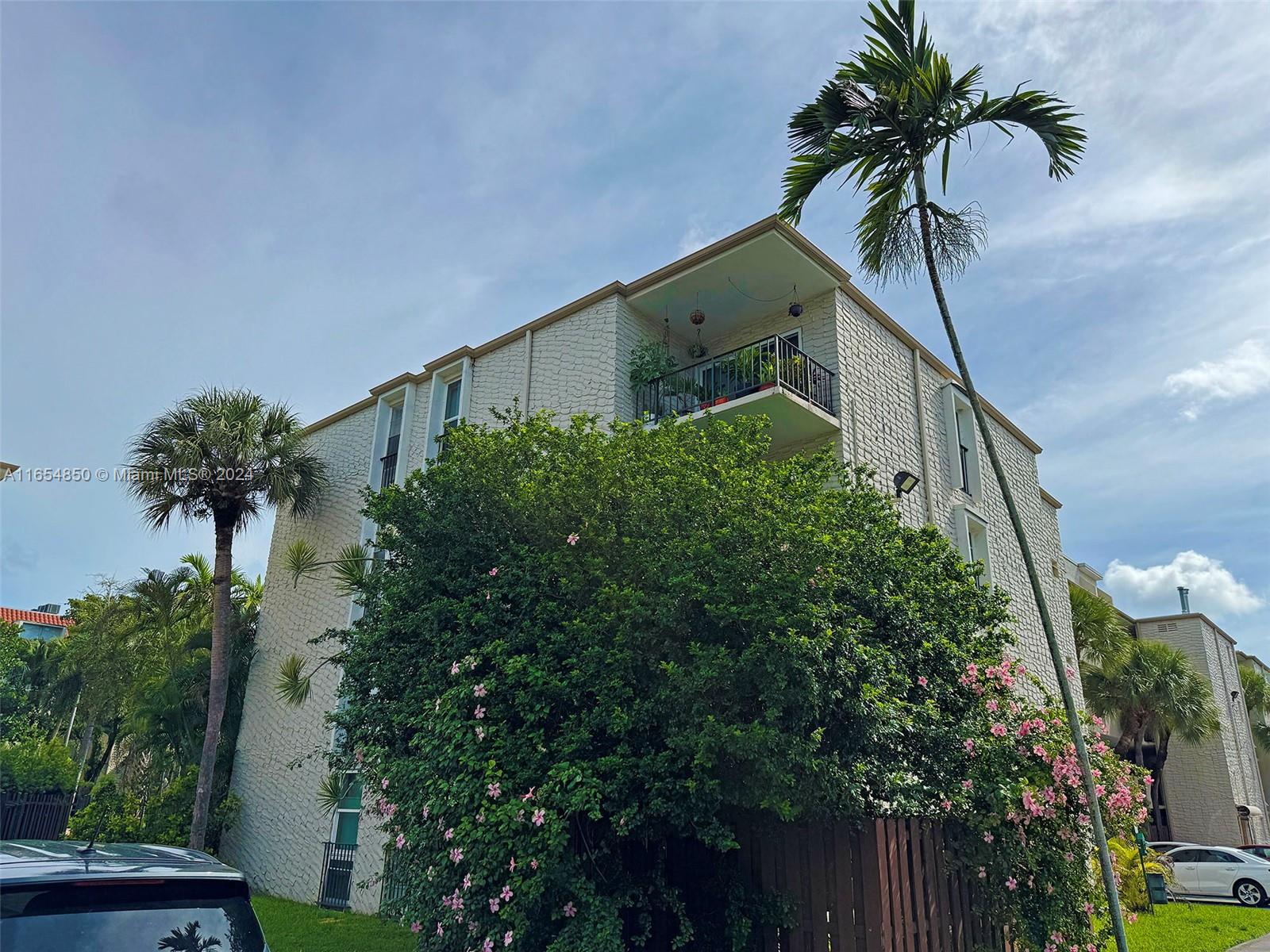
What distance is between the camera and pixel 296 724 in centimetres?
1741

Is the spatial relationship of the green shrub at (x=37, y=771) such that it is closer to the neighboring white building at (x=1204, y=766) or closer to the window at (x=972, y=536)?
the window at (x=972, y=536)

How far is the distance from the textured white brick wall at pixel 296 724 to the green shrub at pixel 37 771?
191 inches

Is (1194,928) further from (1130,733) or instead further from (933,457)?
(1130,733)

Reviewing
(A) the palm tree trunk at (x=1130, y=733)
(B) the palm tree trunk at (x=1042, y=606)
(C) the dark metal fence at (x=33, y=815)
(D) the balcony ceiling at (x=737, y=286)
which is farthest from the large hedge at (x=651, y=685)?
(A) the palm tree trunk at (x=1130, y=733)

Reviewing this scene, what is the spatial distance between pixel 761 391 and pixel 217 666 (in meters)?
12.0

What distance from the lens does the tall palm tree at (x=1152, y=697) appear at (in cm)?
2406

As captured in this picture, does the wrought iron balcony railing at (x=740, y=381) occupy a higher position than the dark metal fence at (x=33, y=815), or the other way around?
the wrought iron balcony railing at (x=740, y=381)

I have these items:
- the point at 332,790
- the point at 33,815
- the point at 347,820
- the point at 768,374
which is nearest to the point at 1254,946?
the point at 768,374

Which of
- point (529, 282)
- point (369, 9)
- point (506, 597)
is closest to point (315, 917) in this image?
point (506, 597)

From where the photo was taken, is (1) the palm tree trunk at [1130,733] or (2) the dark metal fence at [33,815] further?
(1) the palm tree trunk at [1130,733]

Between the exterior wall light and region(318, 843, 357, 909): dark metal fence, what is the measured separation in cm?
1151

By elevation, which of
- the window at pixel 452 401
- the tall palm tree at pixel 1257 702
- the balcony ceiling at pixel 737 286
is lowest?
the tall palm tree at pixel 1257 702

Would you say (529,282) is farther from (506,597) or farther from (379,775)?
(379,775)

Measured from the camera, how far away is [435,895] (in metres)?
7.15
